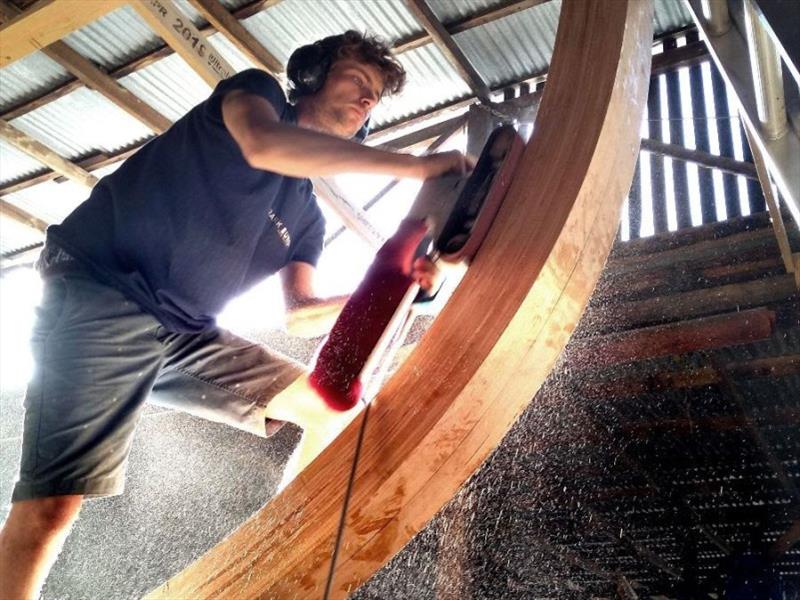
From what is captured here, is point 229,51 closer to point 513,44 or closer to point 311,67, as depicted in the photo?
point 513,44

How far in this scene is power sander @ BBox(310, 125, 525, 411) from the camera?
104cm

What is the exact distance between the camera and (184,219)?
1.57 metres

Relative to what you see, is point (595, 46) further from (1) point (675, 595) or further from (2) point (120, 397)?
(1) point (675, 595)

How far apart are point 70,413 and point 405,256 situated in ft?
2.60

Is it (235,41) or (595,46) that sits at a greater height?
(235,41)

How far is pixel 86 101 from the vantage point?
440cm

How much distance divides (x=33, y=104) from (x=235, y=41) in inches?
58.4

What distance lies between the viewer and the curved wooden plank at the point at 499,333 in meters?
0.90

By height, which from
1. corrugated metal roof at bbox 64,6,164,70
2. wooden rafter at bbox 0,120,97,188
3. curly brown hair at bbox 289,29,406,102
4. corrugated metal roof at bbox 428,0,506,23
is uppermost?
corrugated metal roof at bbox 428,0,506,23

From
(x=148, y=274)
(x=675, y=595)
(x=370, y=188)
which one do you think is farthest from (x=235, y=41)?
(x=675, y=595)

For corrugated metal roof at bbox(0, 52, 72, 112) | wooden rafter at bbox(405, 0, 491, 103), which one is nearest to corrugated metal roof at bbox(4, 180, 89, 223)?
corrugated metal roof at bbox(0, 52, 72, 112)

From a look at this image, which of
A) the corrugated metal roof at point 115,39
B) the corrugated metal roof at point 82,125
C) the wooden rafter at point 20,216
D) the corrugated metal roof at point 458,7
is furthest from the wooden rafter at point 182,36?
the wooden rafter at point 20,216

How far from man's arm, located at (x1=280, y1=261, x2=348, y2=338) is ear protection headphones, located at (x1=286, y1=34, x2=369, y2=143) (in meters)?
0.42

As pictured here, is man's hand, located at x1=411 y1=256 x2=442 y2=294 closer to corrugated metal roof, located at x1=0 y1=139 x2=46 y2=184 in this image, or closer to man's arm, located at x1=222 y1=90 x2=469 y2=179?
man's arm, located at x1=222 y1=90 x2=469 y2=179
